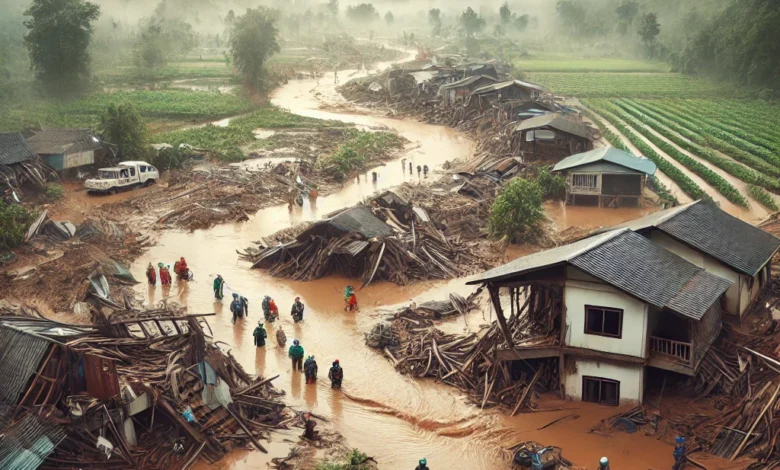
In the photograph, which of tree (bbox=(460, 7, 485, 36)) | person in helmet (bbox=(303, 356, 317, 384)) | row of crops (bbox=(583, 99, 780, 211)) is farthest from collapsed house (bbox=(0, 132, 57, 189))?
tree (bbox=(460, 7, 485, 36))

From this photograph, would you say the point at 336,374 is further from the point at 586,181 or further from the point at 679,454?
the point at 586,181

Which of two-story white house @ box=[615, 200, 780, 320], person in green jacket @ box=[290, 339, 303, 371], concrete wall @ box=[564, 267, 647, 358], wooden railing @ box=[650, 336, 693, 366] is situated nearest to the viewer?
wooden railing @ box=[650, 336, 693, 366]

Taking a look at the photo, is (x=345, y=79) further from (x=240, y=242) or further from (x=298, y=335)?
(x=298, y=335)

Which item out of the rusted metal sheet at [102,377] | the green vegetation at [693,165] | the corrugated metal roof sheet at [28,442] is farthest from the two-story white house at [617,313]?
the green vegetation at [693,165]

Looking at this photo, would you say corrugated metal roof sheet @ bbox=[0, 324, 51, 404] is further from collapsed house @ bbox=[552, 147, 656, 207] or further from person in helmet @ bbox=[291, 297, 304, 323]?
collapsed house @ bbox=[552, 147, 656, 207]

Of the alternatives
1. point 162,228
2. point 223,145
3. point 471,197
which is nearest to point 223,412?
point 162,228

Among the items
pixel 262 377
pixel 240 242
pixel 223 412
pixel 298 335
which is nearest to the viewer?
pixel 223 412
